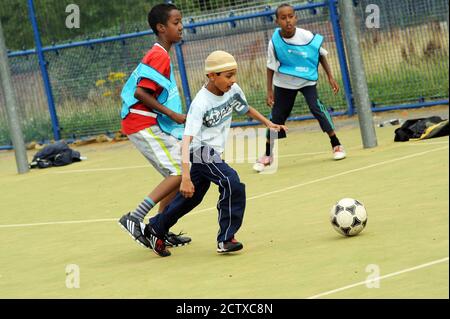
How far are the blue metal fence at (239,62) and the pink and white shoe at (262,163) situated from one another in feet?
12.1

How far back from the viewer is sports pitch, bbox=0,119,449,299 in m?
7.83

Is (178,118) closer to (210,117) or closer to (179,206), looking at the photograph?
(210,117)

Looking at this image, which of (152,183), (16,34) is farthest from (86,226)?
(16,34)

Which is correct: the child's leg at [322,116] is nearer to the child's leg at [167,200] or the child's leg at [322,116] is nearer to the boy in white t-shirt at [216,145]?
the child's leg at [167,200]

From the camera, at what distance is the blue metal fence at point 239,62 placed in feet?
56.0

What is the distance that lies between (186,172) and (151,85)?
4.22ft

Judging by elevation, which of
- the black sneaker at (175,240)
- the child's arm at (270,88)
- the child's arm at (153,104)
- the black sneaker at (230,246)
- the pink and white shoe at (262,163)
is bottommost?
the pink and white shoe at (262,163)

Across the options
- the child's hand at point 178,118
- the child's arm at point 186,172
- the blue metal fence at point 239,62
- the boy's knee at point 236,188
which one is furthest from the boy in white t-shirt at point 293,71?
the child's arm at point 186,172

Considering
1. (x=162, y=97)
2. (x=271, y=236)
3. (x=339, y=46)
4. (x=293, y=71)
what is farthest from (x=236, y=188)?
(x=339, y=46)

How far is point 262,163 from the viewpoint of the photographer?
46.7 ft

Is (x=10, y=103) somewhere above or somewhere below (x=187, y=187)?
above
